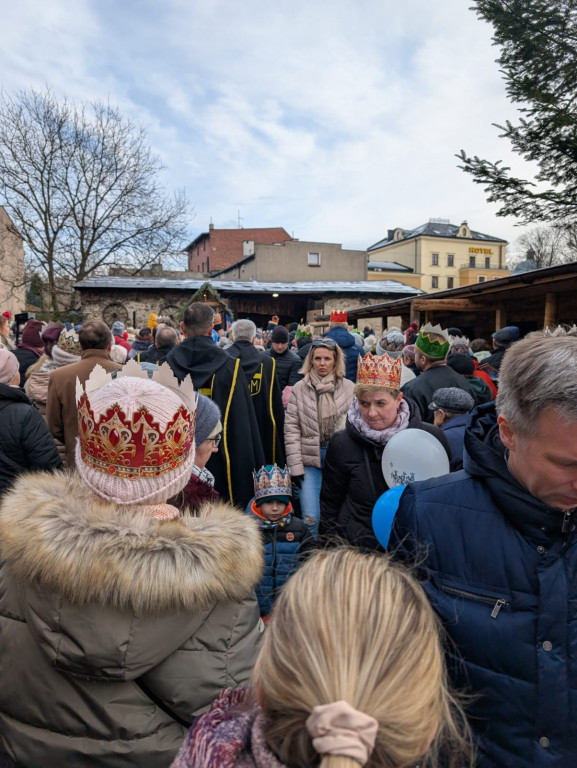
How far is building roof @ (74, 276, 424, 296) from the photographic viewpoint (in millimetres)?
21812

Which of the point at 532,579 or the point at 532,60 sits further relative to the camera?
the point at 532,60

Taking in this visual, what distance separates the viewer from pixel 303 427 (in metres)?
4.51

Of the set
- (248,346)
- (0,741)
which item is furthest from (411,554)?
(248,346)

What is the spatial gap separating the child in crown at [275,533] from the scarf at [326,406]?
117cm

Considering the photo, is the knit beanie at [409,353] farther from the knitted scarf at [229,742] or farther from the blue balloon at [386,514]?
the knitted scarf at [229,742]

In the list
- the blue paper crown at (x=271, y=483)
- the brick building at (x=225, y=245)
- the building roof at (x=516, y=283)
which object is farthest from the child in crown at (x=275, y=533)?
the brick building at (x=225, y=245)

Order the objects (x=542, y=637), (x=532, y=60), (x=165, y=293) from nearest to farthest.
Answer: (x=542, y=637), (x=532, y=60), (x=165, y=293)

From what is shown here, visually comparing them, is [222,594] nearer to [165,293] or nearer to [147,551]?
[147,551]

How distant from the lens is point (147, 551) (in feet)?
4.21

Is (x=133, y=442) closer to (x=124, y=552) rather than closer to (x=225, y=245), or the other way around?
(x=124, y=552)

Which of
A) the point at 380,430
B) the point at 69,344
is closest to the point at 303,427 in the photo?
the point at 380,430

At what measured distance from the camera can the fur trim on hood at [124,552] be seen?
3.99 ft

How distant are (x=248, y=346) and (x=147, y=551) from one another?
3.82 meters

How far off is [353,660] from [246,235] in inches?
2231
